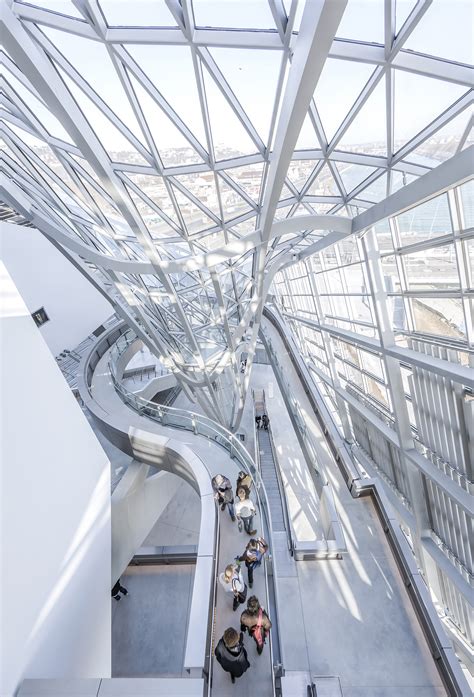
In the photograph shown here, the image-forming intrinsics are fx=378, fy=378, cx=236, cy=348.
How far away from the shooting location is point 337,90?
8961mm

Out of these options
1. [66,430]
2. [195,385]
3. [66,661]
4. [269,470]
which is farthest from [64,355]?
[66,661]

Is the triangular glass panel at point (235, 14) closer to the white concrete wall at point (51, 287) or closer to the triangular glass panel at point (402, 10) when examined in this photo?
the triangular glass panel at point (402, 10)

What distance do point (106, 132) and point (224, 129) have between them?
11.0 feet

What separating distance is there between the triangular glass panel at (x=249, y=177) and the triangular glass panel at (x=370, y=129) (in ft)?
9.00

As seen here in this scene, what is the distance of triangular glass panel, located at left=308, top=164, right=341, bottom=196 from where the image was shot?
13.7 meters

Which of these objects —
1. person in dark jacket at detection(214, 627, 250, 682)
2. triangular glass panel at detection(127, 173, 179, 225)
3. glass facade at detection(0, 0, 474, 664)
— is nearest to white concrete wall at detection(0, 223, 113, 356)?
glass facade at detection(0, 0, 474, 664)

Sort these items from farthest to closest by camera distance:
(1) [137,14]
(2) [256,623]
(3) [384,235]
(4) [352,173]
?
(3) [384,235], (4) [352,173], (2) [256,623], (1) [137,14]

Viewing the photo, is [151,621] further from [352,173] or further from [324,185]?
[352,173]

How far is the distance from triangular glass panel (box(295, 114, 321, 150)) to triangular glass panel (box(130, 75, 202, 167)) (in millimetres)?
3141

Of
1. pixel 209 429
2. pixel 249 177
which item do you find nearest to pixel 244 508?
pixel 209 429

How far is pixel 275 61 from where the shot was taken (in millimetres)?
7797

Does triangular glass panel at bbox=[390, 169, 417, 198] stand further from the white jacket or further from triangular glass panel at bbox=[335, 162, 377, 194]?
the white jacket

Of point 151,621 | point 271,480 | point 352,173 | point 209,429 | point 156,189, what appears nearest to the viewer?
point 352,173

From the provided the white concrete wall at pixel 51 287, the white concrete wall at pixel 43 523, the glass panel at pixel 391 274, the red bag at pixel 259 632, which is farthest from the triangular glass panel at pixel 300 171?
the white concrete wall at pixel 51 287
